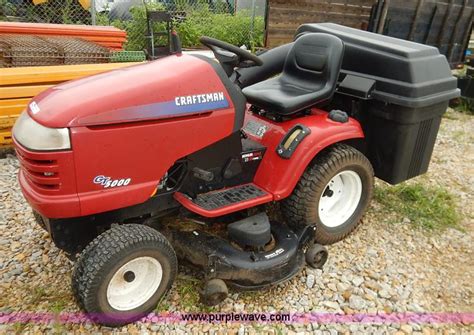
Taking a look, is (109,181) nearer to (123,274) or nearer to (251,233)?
(123,274)

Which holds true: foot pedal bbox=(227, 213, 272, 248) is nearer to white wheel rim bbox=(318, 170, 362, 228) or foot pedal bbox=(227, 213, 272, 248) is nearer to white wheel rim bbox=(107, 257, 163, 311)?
white wheel rim bbox=(107, 257, 163, 311)

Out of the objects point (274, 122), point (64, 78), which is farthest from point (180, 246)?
point (64, 78)

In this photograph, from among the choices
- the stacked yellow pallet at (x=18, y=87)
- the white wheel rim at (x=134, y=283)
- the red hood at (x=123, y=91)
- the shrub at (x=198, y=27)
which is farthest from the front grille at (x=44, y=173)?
the shrub at (x=198, y=27)

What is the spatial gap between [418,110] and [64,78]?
2939 millimetres

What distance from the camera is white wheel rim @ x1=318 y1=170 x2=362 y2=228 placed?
2695mm

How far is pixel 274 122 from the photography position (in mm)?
2602

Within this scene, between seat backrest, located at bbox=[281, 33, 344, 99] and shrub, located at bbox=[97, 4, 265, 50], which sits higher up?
seat backrest, located at bbox=[281, 33, 344, 99]

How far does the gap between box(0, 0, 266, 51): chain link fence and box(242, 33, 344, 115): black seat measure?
4.15 meters

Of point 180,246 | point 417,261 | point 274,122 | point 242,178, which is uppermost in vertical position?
point 274,122

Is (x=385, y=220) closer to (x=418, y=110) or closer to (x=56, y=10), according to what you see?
(x=418, y=110)

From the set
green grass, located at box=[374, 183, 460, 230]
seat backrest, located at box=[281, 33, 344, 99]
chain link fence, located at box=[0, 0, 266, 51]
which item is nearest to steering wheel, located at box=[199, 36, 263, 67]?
seat backrest, located at box=[281, 33, 344, 99]

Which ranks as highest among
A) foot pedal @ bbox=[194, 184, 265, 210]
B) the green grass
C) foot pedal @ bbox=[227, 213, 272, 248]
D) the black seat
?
the black seat

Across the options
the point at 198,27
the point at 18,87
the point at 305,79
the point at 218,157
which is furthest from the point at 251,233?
the point at 198,27

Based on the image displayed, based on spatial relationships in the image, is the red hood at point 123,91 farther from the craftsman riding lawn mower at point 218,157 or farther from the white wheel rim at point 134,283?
the white wheel rim at point 134,283
